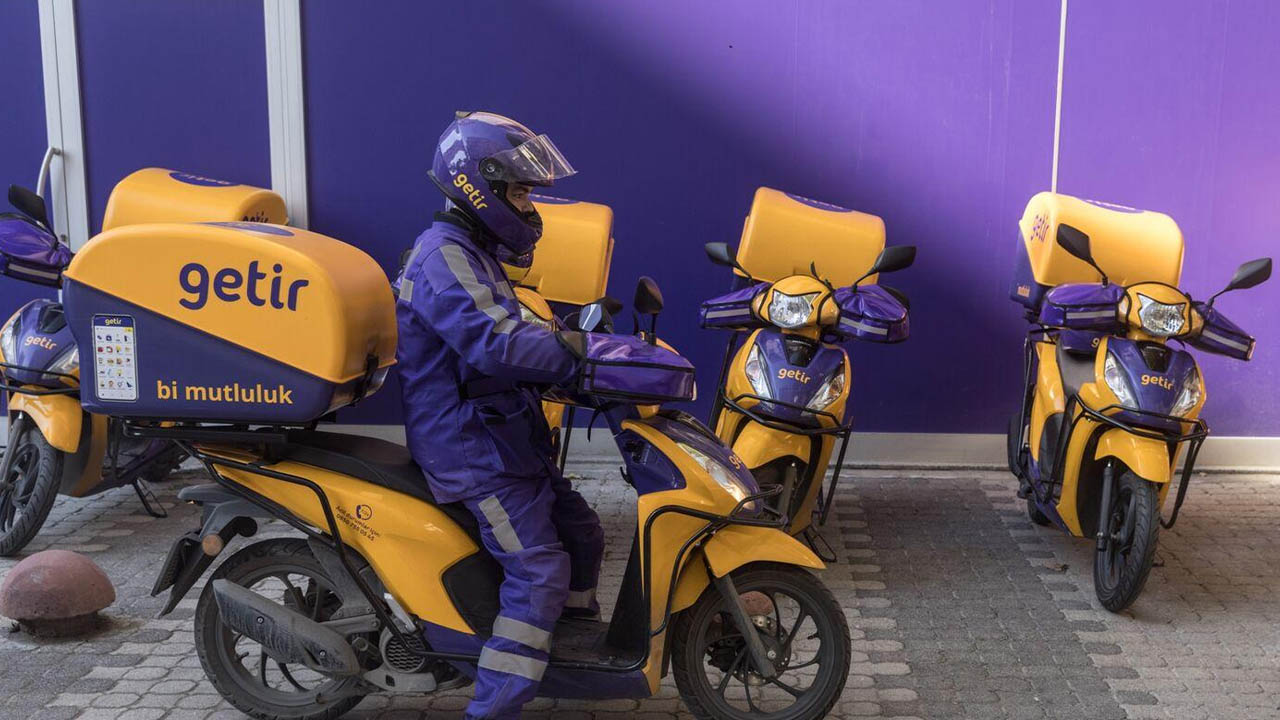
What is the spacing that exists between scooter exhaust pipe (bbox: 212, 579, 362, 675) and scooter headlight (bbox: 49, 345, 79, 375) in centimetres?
221

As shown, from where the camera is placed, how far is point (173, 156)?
7102mm

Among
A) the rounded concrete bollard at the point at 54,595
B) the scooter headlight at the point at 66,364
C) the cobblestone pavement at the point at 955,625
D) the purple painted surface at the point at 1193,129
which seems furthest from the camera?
the purple painted surface at the point at 1193,129

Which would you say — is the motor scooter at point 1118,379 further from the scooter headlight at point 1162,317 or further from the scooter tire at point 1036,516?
the scooter tire at point 1036,516

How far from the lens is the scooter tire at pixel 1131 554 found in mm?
4809

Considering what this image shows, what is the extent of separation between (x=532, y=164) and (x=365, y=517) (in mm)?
1117

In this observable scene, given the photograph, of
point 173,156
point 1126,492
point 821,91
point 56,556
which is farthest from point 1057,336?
point 173,156

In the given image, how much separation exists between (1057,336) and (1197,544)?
119cm

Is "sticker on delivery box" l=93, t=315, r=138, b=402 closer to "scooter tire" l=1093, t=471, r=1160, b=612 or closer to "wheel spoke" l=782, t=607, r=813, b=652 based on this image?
"wheel spoke" l=782, t=607, r=813, b=652

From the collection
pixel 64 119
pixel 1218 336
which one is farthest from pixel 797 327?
→ pixel 64 119

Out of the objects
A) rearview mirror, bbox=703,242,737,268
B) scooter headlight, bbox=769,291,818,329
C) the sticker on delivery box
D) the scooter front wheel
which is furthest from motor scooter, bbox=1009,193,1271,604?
the sticker on delivery box

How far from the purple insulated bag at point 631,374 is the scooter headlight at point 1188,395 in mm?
2532

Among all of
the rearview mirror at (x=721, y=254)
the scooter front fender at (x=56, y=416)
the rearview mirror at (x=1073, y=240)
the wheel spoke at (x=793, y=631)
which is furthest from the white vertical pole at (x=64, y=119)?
the rearview mirror at (x=1073, y=240)

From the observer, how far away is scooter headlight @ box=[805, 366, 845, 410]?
534 cm

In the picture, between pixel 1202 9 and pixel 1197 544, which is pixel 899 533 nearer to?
pixel 1197 544
